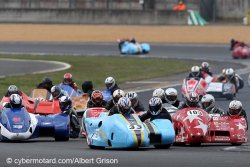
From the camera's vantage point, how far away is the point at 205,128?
21.5 meters

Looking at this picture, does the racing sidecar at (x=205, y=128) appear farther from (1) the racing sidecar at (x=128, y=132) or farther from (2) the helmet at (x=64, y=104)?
(2) the helmet at (x=64, y=104)

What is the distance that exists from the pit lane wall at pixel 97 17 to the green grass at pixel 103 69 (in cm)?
1443

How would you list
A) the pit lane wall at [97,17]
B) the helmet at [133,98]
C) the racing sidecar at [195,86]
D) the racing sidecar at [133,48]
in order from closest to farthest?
the helmet at [133,98]
the racing sidecar at [195,86]
the racing sidecar at [133,48]
the pit lane wall at [97,17]

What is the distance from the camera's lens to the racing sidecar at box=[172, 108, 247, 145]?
70.2 ft

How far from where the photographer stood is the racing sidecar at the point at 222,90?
34.7 metres

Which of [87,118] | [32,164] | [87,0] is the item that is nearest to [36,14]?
[87,0]

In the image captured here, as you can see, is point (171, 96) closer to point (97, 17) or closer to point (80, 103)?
point (80, 103)

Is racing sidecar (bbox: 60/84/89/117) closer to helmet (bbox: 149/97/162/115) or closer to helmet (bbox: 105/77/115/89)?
helmet (bbox: 105/77/115/89)

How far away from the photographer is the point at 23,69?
47312mm

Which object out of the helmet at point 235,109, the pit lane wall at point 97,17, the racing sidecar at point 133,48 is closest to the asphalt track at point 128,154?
the helmet at point 235,109

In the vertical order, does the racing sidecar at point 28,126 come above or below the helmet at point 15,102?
below

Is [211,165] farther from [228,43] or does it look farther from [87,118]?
[228,43]

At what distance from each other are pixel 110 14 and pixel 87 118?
161ft

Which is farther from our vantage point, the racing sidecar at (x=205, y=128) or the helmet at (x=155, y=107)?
the racing sidecar at (x=205, y=128)
